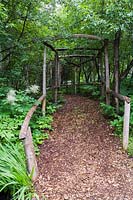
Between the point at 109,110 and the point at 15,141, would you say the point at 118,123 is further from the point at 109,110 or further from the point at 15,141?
the point at 15,141

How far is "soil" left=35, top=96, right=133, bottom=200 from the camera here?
11.1 ft

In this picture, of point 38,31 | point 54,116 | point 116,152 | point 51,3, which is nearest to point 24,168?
point 116,152

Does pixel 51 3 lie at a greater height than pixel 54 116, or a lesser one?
greater

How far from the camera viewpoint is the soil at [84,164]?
3.38 metres

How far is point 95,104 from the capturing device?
8062 mm

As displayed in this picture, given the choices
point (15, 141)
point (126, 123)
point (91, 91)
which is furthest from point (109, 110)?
point (91, 91)

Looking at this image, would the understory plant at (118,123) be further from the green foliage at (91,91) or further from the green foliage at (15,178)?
the green foliage at (91,91)

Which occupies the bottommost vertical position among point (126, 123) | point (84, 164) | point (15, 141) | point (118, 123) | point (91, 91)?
point (84, 164)

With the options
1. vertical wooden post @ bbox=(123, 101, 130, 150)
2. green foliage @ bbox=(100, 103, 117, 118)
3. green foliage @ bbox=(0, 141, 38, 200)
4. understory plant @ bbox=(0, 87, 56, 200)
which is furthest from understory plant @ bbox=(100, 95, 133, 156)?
green foliage @ bbox=(0, 141, 38, 200)

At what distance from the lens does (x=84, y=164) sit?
13.5ft

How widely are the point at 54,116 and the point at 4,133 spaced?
9.44ft

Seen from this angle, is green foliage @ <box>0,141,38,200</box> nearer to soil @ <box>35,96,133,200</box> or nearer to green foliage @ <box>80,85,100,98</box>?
soil @ <box>35,96,133,200</box>

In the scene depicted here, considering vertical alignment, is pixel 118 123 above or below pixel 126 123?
below

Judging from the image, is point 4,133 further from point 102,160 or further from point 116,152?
point 116,152
